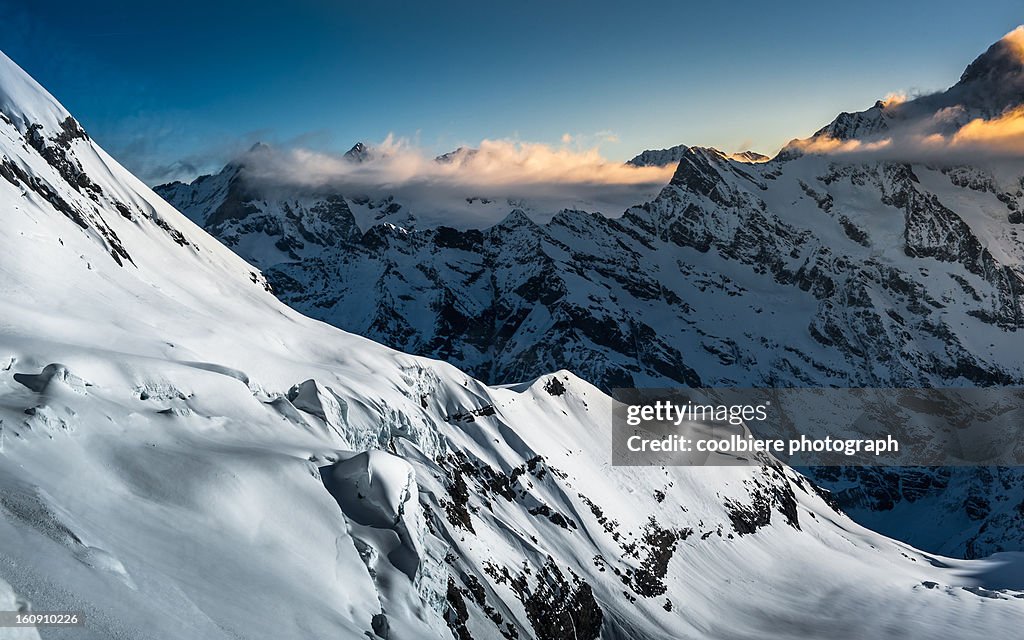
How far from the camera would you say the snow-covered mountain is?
28.6 metres

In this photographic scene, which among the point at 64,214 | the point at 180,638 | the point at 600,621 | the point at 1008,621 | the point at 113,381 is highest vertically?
the point at 64,214

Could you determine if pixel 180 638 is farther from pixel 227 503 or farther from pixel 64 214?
pixel 64 214

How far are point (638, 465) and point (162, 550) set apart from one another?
96700 mm

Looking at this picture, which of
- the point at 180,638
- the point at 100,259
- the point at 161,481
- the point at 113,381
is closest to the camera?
the point at 180,638

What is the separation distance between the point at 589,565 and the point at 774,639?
26.1 meters

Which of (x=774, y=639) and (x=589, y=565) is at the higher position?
(x=589, y=565)

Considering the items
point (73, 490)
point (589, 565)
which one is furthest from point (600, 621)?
point (73, 490)

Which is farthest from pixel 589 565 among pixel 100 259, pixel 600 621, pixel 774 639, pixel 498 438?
pixel 100 259

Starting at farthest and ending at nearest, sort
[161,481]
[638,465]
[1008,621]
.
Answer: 1. [638,465]
2. [1008,621]
3. [161,481]

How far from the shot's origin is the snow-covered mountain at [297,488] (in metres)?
28.6

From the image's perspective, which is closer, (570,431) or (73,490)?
(73,490)

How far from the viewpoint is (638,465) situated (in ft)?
388

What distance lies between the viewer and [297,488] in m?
38.9

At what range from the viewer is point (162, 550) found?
28.5 m
